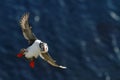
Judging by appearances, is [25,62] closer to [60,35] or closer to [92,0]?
[60,35]

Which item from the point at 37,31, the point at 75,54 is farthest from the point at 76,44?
the point at 37,31

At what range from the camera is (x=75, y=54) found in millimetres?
35094

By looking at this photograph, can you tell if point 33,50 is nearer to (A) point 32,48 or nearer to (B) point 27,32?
(A) point 32,48

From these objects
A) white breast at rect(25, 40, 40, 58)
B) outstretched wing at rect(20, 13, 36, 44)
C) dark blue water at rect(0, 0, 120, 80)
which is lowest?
white breast at rect(25, 40, 40, 58)

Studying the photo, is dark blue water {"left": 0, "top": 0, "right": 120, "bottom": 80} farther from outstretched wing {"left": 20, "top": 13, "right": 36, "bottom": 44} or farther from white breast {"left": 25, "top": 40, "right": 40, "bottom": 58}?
white breast {"left": 25, "top": 40, "right": 40, "bottom": 58}

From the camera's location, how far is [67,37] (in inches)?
1403

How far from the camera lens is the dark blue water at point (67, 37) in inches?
1309

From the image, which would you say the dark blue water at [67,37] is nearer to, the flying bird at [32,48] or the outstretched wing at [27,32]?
the outstretched wing at [27,32]

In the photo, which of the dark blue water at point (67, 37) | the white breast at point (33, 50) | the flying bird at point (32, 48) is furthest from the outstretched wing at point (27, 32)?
the dark blue water at point (67, 37)

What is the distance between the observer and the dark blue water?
33250 mm

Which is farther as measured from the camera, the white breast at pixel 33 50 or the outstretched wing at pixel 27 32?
the outstretched wing at pixel 27 32

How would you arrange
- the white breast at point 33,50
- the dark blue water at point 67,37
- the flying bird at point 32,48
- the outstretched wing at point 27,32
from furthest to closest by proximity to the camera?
1. the dark blue water at point 67,37
2. the outstretched wing at point 27,32
3. the white breast at point 33,50
4. the flying bird at point 32,48

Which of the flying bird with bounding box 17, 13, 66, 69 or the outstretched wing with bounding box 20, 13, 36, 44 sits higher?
the outstretched wing with bounding box 20, 13, 36, 44

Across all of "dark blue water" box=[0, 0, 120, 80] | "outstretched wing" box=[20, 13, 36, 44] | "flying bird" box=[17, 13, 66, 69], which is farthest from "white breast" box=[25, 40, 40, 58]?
"dark blue water" box=[0, 0, 120, 80]
